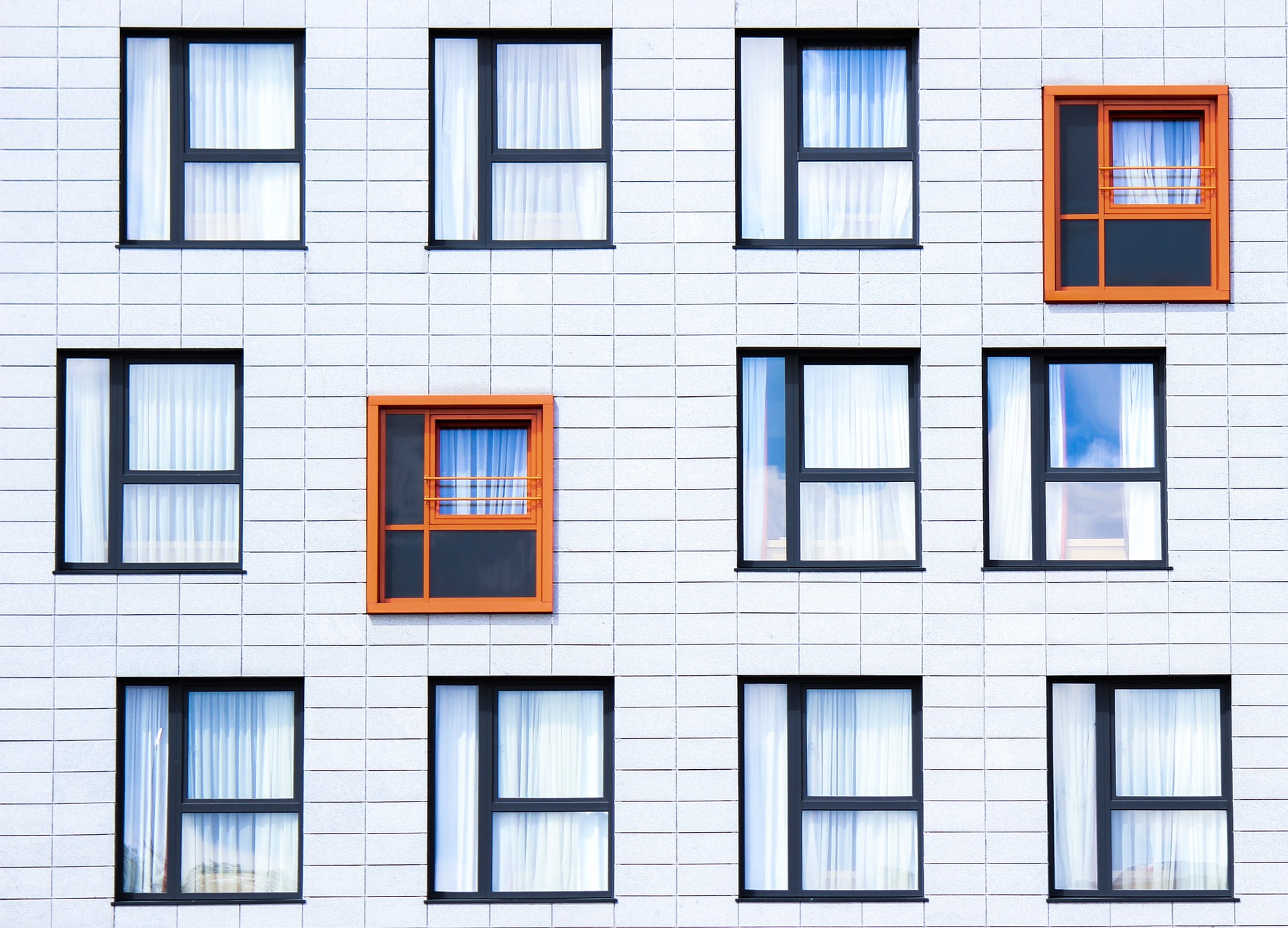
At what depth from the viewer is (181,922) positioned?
Result: 977cm

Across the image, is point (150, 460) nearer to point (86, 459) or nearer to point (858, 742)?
point (86, 459)

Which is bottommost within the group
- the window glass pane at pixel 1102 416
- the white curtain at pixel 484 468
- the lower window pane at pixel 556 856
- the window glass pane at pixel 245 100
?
the lower window pane at pixel 556 856

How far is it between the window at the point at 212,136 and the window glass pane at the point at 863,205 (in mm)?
4367

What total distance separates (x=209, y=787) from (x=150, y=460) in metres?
2.80

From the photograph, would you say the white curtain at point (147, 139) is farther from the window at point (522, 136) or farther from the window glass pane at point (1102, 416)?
the window glass pane at point (1102, 416)

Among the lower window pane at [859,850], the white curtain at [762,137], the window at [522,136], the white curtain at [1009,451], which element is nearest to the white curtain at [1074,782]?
the lower window pane at [859,850]

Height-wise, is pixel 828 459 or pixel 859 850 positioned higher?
pixel 828 459

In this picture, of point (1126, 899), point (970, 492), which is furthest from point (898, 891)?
point (970, 492)

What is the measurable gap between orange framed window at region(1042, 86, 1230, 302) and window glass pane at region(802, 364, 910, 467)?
151 cm

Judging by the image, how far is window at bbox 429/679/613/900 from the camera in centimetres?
998

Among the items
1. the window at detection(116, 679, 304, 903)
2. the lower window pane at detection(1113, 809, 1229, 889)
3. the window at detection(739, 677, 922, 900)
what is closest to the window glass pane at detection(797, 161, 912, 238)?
the window at detection(739, 677, 922, 900)

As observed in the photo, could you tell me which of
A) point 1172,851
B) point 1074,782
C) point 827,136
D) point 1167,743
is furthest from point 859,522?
point 1172,851

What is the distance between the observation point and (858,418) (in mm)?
10242

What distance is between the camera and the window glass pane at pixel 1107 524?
10.1m
